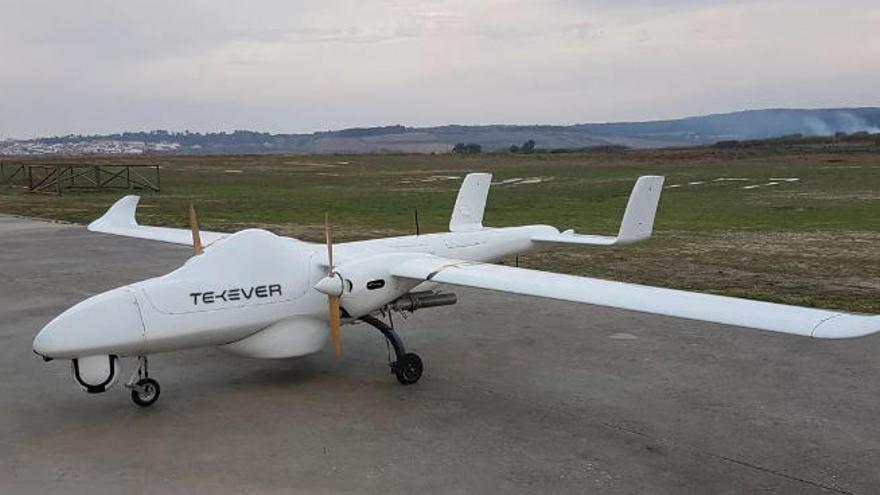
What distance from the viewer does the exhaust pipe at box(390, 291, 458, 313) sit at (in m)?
13.4

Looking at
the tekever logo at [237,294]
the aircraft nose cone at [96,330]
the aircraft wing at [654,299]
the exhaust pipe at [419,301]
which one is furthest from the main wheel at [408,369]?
the aircraft nose cone at [96,330]

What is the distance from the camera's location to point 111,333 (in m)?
10.5

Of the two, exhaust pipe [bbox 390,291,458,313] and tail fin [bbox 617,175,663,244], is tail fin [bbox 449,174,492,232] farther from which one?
exhaust pipe [bbox 390,291,458,313]

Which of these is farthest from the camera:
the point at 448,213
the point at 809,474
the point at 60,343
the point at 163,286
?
the point at 448,213

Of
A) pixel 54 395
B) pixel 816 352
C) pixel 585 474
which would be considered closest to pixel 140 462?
pixel 54 395

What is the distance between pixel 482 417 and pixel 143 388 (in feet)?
16.4

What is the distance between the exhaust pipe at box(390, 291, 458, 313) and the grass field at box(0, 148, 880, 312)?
862 cm

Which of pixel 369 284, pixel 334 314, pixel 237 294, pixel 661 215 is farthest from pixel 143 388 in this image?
pixel 661 215

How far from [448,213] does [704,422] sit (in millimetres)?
31196

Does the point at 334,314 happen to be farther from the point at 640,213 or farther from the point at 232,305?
the point at 640,213

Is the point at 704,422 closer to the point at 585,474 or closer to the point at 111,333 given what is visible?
the point at 585,474

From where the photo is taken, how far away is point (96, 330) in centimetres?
1041

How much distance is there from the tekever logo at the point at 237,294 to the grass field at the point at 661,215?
11.8 m

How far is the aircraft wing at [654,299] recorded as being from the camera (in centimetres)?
768
